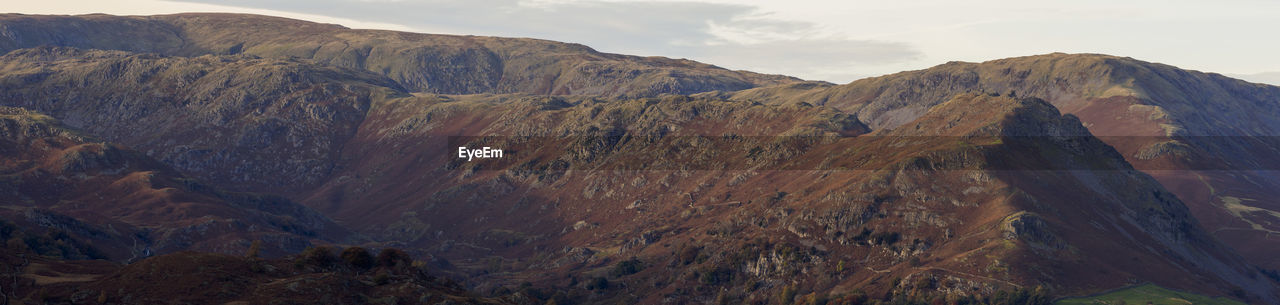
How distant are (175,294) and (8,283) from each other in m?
20.5

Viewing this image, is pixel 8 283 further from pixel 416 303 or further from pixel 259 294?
pixel 416 303

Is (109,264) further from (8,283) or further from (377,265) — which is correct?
(377,265)

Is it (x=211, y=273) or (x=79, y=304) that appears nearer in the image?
(x=79, y=304)

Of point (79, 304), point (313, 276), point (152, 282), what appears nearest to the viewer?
point (79, 304)

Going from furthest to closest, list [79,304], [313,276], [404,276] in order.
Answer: [404,276] → [313,276] → [79,304]

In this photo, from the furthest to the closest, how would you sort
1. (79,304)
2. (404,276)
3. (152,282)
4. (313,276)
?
(404,276), (313,276), (152,282), (79,304)

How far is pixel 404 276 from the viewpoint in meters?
156

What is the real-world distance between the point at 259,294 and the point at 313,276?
1160 cm

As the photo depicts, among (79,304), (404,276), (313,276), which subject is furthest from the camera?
(404,276)

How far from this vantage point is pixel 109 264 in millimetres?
149625

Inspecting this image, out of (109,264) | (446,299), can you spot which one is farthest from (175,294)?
(446,299)

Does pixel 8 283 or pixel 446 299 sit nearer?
pixel 8 283

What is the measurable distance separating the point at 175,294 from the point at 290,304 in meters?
15.8

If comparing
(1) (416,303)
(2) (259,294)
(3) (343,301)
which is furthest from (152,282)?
(1) (416,303)
